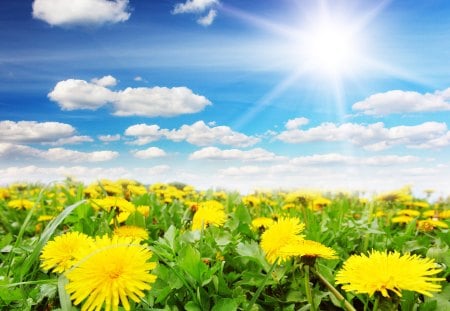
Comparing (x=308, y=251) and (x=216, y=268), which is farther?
(x=216, y=268)

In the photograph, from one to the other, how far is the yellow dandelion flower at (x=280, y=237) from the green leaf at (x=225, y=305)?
24 centimetres

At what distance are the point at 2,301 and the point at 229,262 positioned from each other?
3.06 ft

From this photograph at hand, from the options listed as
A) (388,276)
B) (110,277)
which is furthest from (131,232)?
(388,276)

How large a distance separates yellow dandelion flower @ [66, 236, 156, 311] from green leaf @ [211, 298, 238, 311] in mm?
434

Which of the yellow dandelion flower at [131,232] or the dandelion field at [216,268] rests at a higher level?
the yellow dandelion flower at [131,232]

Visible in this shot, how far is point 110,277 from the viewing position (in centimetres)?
113

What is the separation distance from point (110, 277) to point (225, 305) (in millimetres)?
493

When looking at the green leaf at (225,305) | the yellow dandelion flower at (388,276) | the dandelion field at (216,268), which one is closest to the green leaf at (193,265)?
the dandelion field at (216,268)

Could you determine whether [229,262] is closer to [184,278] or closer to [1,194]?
[184,278]

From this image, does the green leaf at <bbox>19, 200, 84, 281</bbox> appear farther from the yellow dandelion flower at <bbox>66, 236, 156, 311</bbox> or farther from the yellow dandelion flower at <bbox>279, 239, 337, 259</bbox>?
the yellow dandelion flower at <bbox>279, 239, 337, 259</bbox>

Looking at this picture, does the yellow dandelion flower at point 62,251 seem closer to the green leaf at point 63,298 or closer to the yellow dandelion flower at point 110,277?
the green leaf at point 63,298

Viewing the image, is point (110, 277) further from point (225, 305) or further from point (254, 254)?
point (254, 254)

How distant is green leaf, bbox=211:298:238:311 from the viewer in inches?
57.7

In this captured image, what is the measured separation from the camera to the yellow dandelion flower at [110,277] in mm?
1096
